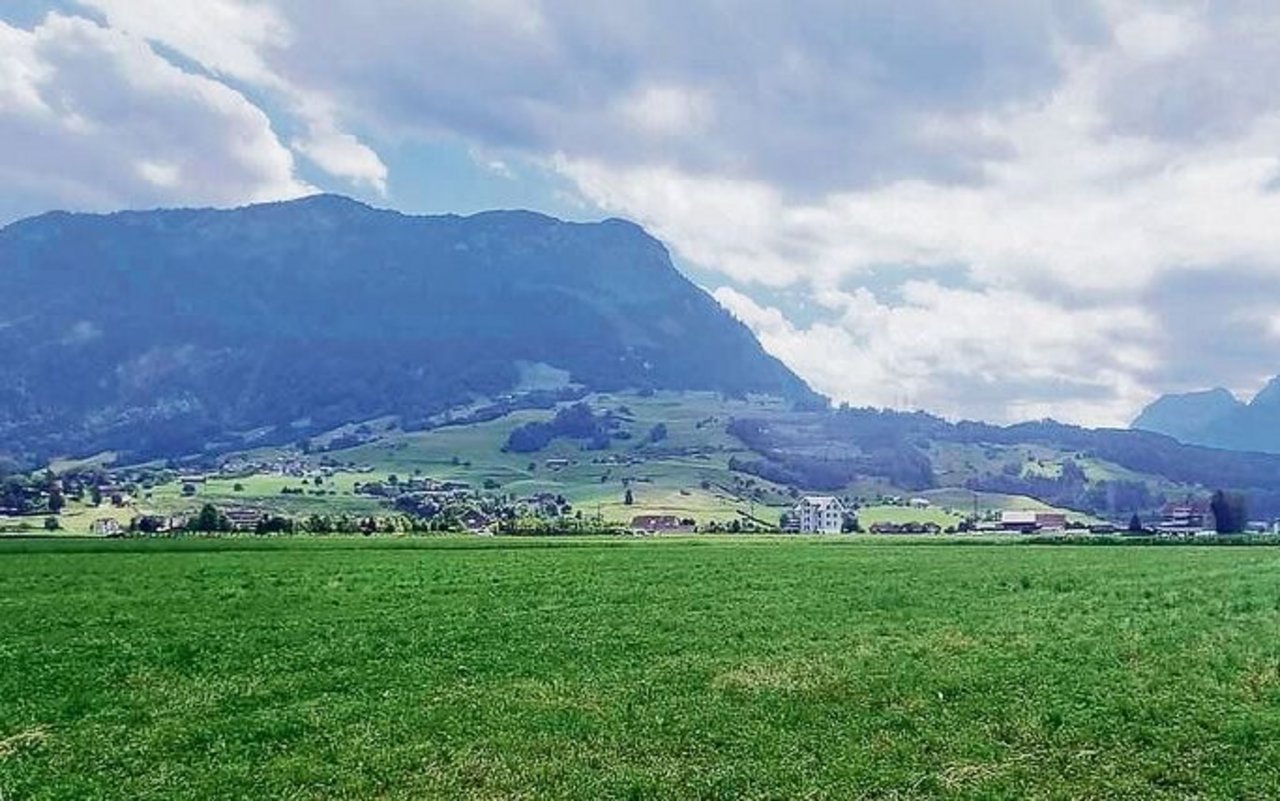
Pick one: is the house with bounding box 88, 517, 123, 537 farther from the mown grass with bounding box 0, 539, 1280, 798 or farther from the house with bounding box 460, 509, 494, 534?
the mown grass with bounding box 0, 539, 1280, 798

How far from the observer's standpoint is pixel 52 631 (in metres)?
32.5

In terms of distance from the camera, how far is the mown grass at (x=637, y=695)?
1752cm

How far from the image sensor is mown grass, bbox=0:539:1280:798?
57.5 ft

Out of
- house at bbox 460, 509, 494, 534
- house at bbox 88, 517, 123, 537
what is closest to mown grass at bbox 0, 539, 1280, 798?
house at bbox 460, 509, 494, 534

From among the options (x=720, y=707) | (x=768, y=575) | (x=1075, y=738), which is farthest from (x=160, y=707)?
(x=768, y=575)

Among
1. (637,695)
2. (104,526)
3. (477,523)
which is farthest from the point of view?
(477,523)

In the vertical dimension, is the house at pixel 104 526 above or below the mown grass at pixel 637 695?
above

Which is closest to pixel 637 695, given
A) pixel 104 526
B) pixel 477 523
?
pixel 477 523

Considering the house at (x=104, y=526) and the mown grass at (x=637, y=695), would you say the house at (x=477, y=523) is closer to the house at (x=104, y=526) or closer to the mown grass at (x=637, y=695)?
the house at (x=104, y=526)

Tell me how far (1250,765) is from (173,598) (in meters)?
37.8

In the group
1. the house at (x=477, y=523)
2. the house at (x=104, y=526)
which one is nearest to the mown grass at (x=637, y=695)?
the house at (x=477, y=523)

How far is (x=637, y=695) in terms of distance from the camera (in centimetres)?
2286

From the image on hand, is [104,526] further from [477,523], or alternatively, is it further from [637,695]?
[637,695]

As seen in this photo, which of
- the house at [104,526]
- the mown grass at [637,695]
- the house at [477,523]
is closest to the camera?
the mown grass at [637,695]
